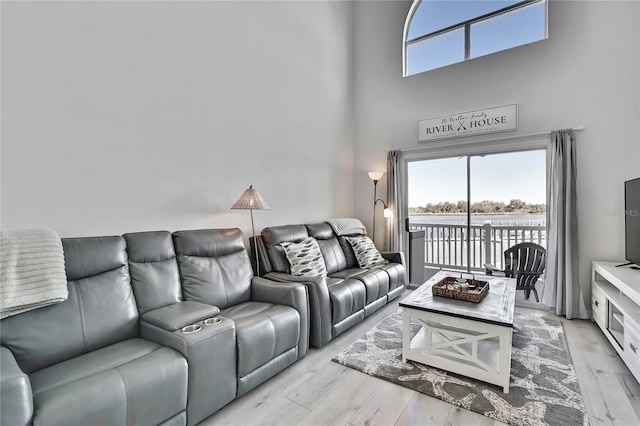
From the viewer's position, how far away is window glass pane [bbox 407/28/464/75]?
168 inches

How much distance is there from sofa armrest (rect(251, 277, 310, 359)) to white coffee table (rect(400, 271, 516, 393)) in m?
0.78

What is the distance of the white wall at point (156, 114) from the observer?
188 cm

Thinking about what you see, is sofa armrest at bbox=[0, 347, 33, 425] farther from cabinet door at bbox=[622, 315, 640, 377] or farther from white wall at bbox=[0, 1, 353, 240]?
cabinet door at bbox=[622, 315, 640, 377]

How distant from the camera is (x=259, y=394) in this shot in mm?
2012

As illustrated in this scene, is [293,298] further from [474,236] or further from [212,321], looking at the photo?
[474,236]

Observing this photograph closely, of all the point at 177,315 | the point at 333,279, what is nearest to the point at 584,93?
the point at 333,279

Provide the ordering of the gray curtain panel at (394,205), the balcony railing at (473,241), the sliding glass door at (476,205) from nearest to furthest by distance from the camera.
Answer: the sliding glass door at (476,205), the balcony railing at (473,241), the gray curtain panel at (394,205)

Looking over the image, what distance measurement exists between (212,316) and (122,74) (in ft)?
6.30

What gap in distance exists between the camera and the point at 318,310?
8.43 feet

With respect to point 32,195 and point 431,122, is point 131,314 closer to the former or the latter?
point 32,195

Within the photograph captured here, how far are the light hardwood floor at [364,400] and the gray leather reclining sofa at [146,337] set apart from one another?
0.12 metres

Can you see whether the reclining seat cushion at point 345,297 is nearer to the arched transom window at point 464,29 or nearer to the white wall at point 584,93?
the white wall at point 584,93

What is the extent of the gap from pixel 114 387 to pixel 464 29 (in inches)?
209

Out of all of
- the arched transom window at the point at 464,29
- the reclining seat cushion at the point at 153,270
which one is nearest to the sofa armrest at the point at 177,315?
the reclining seat cushion at the point at 153,270
